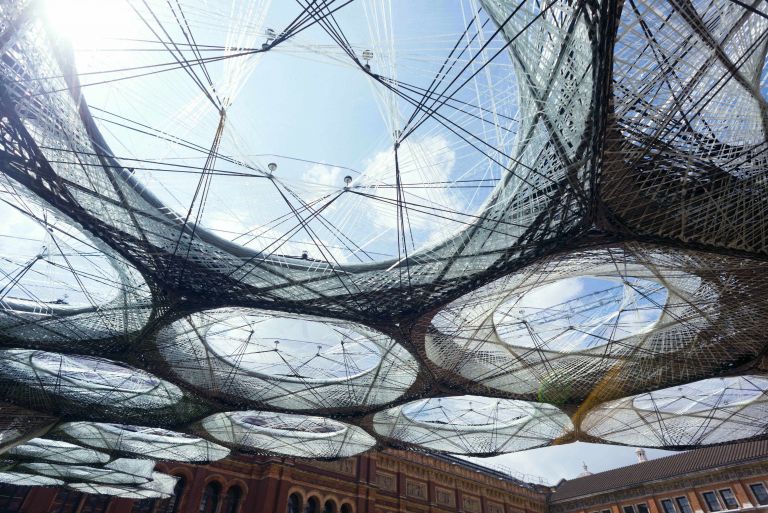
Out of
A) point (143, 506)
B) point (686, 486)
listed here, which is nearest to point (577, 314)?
point (143, 506)

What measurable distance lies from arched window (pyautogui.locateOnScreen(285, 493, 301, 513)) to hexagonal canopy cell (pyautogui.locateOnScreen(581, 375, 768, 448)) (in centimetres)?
Result: 2519

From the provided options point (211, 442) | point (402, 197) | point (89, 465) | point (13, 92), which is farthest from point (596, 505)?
point (13, 92)

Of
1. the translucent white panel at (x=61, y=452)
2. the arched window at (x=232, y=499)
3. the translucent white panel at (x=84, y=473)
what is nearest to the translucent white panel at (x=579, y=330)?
the translucent white panel at (x=84, y=473)

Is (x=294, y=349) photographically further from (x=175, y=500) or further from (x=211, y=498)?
(x=211, y=498)

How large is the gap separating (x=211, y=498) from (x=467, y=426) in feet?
74.7

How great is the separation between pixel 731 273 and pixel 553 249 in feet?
30.7

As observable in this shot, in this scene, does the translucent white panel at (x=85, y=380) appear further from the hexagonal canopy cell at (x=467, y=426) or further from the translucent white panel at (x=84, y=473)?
the hexagonal canopy cell at (x=467, y=426)

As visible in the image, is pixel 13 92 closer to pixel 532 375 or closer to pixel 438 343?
pixel 438 343

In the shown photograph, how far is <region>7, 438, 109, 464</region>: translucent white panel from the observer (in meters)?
34.1

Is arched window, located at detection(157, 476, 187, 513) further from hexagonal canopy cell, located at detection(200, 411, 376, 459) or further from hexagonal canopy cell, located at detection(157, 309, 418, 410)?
hexagonal canopy cell, located at detection(157, 309, 418, 410)

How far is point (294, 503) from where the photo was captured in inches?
1661

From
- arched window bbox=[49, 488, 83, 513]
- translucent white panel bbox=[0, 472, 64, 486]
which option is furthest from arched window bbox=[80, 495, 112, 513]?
translucent white panel bbox=[0, 472, 64, 486]

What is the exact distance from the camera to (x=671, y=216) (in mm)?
16656

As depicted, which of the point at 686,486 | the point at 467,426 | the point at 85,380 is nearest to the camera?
the point at 85,380
